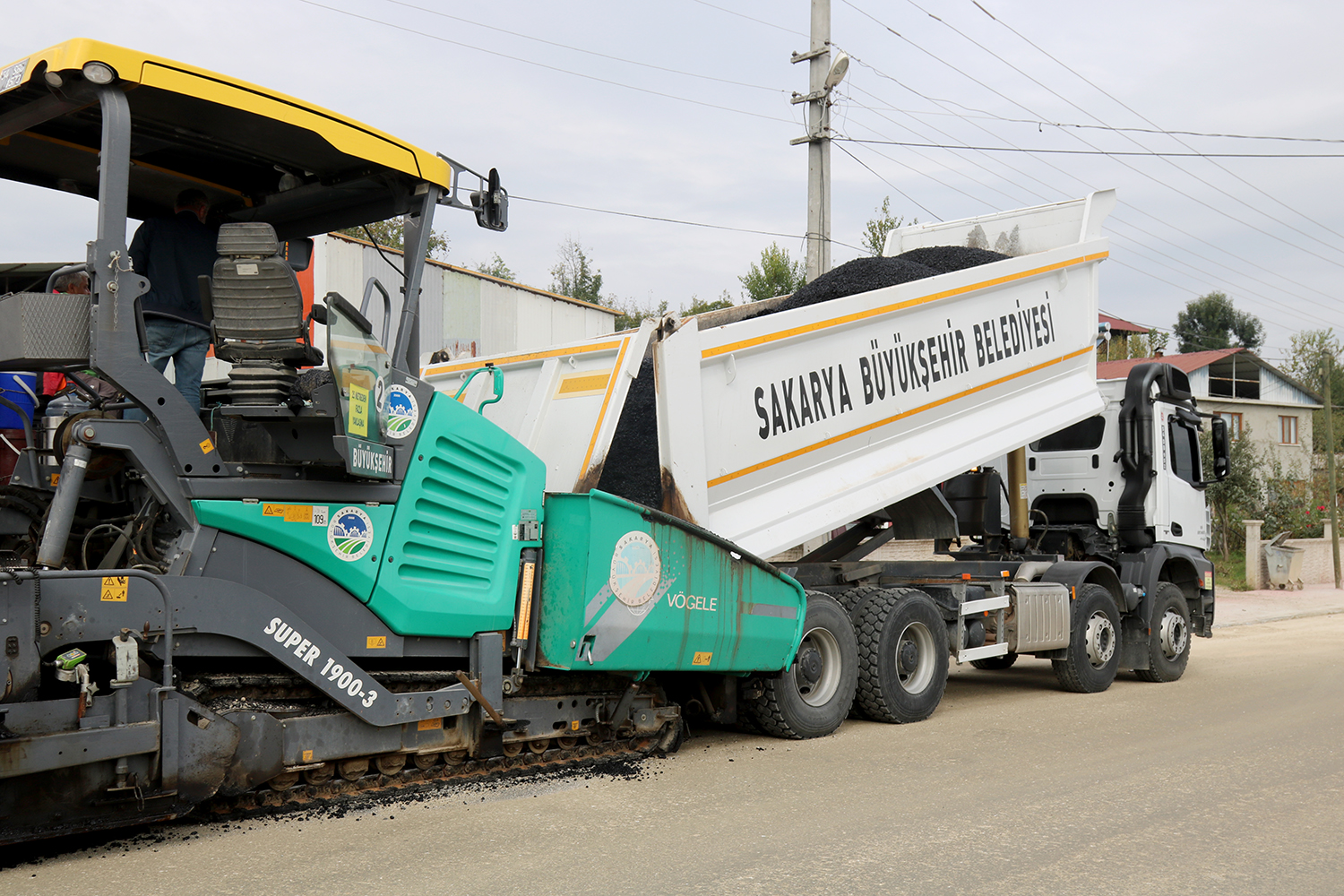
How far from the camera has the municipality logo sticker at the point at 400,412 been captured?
4688mm

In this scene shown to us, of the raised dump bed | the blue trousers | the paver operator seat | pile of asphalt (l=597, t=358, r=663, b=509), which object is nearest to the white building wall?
the raised dump bed

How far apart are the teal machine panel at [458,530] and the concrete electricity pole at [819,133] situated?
874cm

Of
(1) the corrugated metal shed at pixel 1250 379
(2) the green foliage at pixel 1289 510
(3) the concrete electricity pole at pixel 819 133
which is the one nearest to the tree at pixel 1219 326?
(1) the corrugated metal shed at pixel 1250 379

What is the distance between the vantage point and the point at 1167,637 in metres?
9.66

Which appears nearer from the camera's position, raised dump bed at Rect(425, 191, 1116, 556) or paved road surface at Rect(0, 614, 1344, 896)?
paved road surface at Rect(0, 614, 1344, 896)

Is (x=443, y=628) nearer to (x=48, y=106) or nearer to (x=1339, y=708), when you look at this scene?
(x=48, y=106)

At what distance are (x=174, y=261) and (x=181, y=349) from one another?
44 cm

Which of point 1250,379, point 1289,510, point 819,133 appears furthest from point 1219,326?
point 819,133

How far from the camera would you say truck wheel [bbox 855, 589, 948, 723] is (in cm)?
695

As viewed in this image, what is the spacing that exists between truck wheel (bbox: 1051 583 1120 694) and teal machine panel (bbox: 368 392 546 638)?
5.37 m

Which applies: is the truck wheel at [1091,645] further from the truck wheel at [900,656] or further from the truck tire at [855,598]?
the truck tire at [855,598]

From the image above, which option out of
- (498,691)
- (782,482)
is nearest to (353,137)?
(498,691)

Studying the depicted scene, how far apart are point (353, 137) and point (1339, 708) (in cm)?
751

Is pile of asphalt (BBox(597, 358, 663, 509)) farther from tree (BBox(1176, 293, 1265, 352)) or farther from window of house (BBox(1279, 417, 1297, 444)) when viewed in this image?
tree (BBox(1176, 293, 1265, 352))
